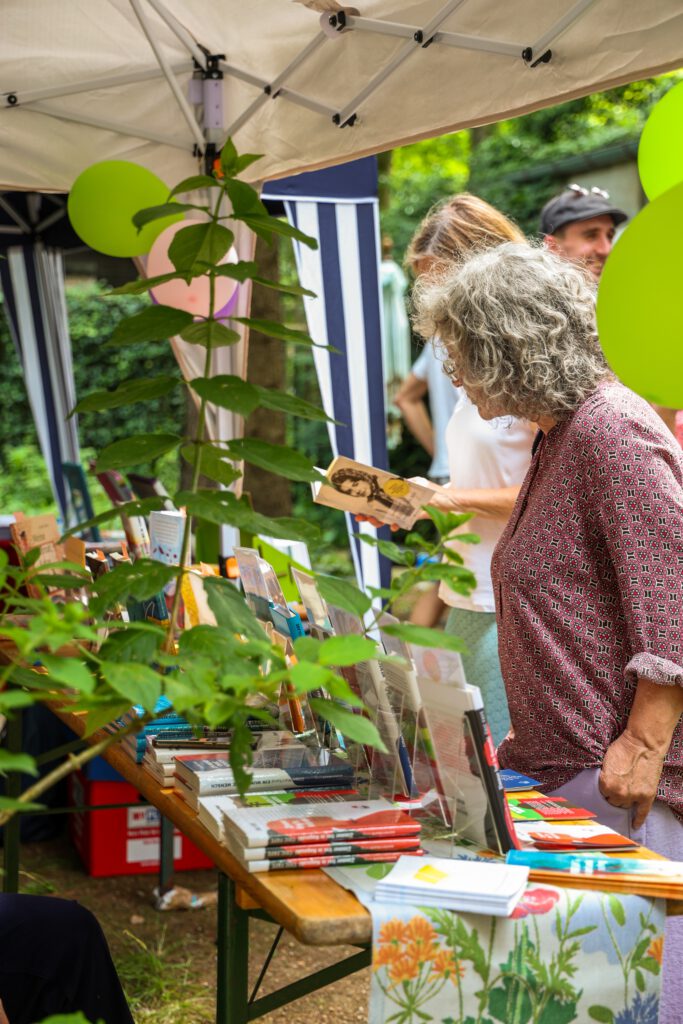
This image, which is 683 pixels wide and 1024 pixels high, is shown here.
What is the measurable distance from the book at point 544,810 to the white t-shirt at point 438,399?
427 centimetres

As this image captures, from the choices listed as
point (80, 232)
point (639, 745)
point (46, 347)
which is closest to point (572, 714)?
point (639, 745)

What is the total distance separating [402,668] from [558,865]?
0.32 metres

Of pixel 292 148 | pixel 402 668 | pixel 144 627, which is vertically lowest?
pixel 402 668

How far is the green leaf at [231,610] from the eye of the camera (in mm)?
1288

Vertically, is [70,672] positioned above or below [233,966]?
above

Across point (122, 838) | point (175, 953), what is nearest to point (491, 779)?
point (175, 953)

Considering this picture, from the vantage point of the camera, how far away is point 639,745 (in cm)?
187

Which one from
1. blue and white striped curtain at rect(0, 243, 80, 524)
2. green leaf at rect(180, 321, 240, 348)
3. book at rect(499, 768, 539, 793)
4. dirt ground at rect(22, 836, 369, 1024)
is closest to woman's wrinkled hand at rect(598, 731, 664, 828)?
book at rect(499, 768, 539, 793)

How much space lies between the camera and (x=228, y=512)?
1266 millimetres

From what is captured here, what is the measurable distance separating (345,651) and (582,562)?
86 centimetres

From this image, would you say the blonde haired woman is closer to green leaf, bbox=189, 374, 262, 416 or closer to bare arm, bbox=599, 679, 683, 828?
bare arm, bbox=599, 679, 683, 828

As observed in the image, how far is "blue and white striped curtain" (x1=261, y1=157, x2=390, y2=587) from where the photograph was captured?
4.52 m

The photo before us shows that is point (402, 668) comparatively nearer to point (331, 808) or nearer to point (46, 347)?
point (331, 808)

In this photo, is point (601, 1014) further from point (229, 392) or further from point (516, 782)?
point (229, 392)
